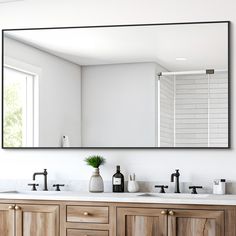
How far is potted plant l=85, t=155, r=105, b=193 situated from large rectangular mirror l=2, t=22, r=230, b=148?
139 millimetres

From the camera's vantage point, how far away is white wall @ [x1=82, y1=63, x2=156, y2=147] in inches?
183

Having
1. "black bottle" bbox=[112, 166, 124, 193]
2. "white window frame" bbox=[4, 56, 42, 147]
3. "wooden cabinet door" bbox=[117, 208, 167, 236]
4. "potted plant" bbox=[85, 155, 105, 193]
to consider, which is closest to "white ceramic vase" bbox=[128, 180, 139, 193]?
"black bottle" bbox=[112, 166, 124, 193]

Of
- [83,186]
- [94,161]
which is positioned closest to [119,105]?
[94,161]

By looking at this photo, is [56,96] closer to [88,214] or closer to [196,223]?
[88,214]

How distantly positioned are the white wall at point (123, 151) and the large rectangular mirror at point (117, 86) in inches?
2.6

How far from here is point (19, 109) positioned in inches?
193

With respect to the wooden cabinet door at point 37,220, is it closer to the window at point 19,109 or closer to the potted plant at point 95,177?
the potted plant at point 95,177

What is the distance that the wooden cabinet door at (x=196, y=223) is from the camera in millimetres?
3938

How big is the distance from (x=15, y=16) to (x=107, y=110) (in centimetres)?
114

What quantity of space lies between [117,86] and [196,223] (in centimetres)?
133

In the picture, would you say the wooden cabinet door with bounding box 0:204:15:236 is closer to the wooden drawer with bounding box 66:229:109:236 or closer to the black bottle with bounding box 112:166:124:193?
the wooden drawer with bounding box 66:229:109:236

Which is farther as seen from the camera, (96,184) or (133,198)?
(96,184)

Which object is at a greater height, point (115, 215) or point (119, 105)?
point (119, 105)

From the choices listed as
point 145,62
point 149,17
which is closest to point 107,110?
point 145,62
